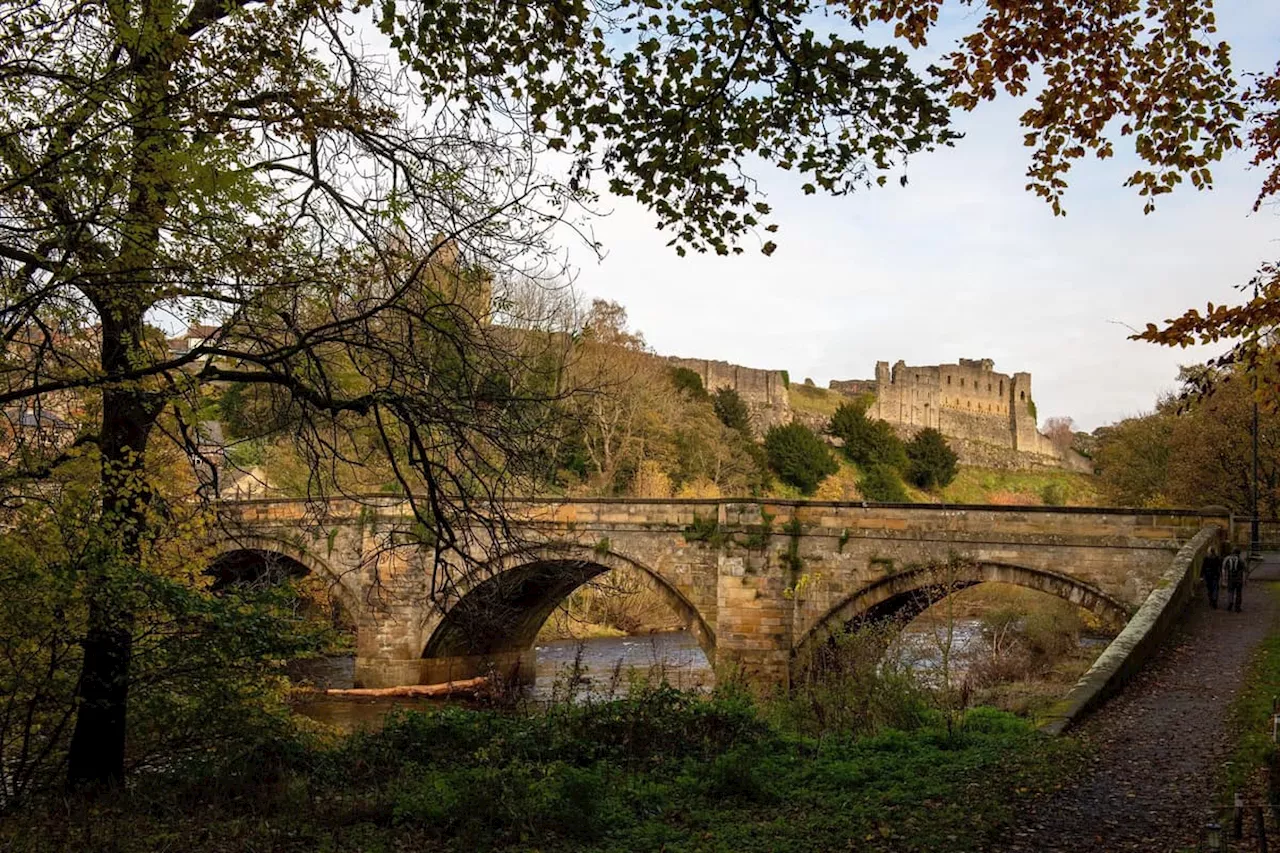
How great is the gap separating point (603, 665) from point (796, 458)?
23916 millimetres

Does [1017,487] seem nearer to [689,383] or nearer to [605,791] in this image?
[689,383]

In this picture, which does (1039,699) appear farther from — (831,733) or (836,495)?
(836,495)

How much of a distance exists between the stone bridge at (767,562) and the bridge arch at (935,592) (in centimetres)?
2

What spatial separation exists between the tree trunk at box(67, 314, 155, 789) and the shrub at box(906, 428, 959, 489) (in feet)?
152

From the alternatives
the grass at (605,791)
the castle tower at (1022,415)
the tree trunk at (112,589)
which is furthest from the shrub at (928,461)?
the tree trunk at (112,589)

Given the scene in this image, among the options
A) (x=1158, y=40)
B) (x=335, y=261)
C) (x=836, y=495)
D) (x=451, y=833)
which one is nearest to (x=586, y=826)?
(x=451, y=833)

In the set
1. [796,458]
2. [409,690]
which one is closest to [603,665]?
[409,690]

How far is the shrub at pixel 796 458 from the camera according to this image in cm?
4466

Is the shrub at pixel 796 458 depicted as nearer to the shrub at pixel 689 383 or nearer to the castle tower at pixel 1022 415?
the shrub at pixel 689 383

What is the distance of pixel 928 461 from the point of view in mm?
52125

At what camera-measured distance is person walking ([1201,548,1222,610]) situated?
14.9m

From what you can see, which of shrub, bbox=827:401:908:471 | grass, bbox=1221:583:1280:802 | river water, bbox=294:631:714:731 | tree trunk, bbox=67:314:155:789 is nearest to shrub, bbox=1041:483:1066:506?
shrub, bbox=827:401:908:471

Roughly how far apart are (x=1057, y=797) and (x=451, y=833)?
11.0 ft

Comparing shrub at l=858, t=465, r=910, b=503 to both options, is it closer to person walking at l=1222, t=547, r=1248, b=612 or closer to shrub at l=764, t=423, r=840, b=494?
shrub at l=764, t=423, r=840, b=494
